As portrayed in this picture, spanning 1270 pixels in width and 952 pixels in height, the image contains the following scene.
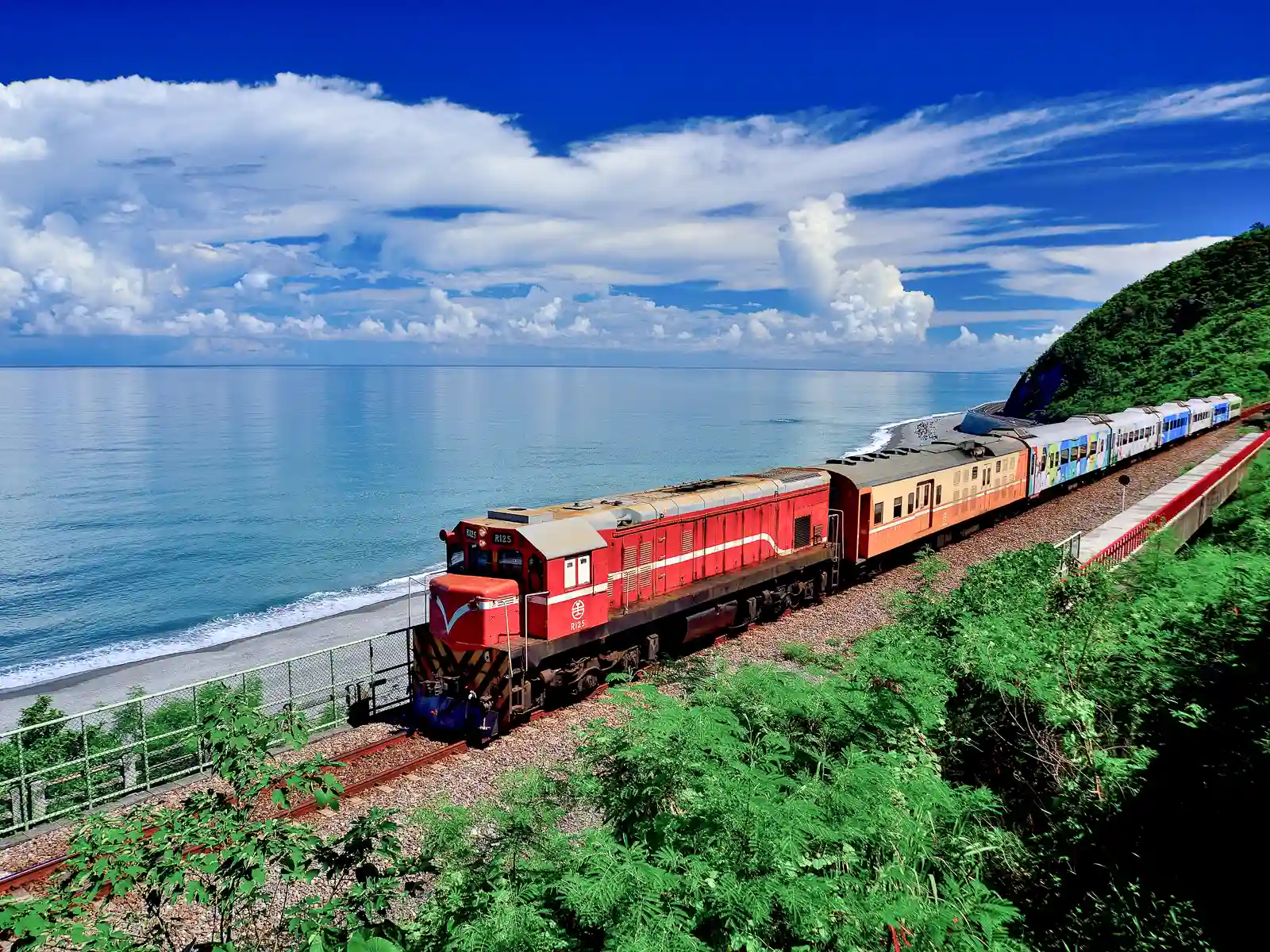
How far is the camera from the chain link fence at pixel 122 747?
41.4ft

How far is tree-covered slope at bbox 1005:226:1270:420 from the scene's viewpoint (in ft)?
232

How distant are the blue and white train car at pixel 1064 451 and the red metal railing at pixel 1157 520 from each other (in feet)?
23.7

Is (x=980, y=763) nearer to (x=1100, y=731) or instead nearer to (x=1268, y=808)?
(x=1100, y=731)

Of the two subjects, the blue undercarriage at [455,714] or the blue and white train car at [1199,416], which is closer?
the blue undercarriage at [455,714]

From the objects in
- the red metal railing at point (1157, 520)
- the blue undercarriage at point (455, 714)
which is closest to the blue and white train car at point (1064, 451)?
the red metal railing at point (1157, 520)

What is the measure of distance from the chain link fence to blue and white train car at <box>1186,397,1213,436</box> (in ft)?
168

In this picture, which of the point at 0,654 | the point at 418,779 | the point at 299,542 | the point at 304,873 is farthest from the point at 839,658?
the point at 299,542

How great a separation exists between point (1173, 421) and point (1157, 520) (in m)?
35.8

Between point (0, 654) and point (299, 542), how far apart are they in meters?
Answer: 19.3

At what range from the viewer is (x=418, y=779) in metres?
13.2

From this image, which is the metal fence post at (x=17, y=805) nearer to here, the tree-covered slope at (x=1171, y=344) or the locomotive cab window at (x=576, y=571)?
the locomotive cab window at (x=576, y=571)

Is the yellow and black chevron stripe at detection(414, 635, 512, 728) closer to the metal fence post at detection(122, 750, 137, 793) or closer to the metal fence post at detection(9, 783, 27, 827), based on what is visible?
the metal fence post at detection(122, 750, 137, 793)

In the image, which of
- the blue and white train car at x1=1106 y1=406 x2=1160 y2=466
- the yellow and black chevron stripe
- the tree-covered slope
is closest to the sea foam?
the yellow and black chevron stripe

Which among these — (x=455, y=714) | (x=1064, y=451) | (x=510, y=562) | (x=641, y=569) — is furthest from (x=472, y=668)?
(x=1064, y=451)
